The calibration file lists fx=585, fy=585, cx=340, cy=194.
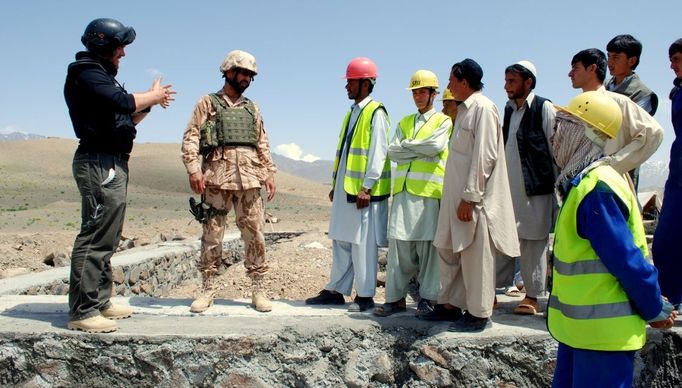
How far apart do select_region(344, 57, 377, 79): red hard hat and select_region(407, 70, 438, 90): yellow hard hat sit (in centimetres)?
37

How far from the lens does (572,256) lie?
2.43 meters

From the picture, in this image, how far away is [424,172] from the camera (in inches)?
176

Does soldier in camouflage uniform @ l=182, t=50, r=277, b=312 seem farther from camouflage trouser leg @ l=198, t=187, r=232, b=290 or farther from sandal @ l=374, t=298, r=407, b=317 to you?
sandal @ l=374, t=298, r=407, b=317

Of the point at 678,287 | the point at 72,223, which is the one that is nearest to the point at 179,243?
the point at 678,287

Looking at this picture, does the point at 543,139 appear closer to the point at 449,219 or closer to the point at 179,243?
the point at 449,219

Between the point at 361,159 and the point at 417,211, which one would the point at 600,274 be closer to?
the point at 417,211

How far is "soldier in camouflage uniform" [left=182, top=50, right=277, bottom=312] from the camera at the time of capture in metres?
4.51

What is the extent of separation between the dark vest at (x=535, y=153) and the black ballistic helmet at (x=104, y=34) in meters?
2.97

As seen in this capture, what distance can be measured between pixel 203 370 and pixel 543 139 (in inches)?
116

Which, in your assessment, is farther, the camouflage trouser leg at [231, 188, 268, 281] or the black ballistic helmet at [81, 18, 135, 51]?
the camouflage trouser leg at [231, 188, 268, 281]

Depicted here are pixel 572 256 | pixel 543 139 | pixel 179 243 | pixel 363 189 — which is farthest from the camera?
pixel 179 243

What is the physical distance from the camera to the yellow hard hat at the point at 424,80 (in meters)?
4.62

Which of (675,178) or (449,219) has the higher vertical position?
(675,178)

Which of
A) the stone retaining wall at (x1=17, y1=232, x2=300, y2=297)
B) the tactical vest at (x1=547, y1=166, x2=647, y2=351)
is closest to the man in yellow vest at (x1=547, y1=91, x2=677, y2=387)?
the tactical vest at (x1=547, y1=166, x2=647, y2=351)
